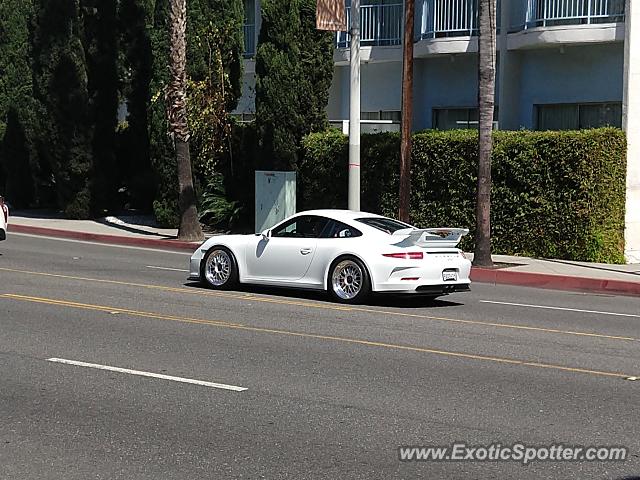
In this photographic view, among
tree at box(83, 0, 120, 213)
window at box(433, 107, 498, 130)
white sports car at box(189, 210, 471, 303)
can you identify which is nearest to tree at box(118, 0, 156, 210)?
tree at box(83, 0, 120, 213)

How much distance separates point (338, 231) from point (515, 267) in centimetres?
675

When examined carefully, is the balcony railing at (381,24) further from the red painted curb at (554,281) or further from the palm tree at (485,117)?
the red painted curb at (554,281)

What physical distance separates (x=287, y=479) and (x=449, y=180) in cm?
1858

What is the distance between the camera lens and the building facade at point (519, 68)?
83.8 feet

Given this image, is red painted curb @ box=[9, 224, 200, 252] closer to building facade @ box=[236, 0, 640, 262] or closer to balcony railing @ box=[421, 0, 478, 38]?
building facade @ box=[236, 0, 640, 262]

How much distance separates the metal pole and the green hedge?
170 centimetres

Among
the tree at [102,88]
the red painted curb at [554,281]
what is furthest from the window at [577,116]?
the tree at [102,88]

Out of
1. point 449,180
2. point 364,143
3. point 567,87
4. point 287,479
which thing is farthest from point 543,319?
point 567,87

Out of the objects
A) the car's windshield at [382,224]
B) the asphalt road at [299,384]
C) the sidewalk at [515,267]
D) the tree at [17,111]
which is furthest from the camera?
the tree at [17,111]

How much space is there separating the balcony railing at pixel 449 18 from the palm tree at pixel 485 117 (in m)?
8.44

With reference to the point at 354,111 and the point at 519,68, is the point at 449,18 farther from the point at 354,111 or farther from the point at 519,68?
the point at 354,111

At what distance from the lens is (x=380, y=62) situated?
3294cm

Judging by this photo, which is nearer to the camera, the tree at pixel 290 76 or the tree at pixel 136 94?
the tree at pixel 290 76

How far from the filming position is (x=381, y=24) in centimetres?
3316
